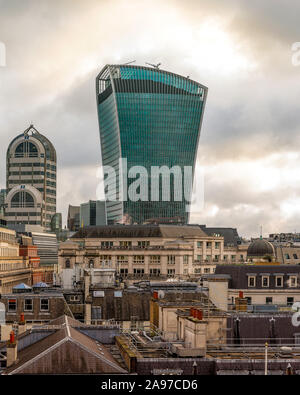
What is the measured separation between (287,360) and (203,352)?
4.82m

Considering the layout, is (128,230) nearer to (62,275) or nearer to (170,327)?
(62,275)

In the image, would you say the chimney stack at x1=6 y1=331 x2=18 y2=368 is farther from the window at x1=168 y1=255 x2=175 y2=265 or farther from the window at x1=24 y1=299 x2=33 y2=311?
the window at x1=168 y1=255 x2=175 y2=265

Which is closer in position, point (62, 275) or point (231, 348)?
point (231, 348)

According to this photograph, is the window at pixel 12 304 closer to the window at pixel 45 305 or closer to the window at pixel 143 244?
the window at pixel 45 305

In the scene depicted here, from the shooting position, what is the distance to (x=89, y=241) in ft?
639

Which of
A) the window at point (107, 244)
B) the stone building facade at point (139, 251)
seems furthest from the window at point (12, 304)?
the window at point (107, 244)

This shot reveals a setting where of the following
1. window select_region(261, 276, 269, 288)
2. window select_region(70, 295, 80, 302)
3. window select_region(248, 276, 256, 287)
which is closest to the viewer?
window select_region(70, 295, 80, 302)

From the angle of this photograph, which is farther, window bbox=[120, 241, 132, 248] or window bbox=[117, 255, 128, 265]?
window bbox=[120, 241, 132, 248]

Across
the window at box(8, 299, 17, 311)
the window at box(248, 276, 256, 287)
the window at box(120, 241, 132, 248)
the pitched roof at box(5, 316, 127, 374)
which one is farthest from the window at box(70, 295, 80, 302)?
the window at box(120, 241, 132, 248)

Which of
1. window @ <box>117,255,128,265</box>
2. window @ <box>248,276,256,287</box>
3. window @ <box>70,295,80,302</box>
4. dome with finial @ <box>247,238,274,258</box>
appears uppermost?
dome with finial @ <box>247,238,274,258</box>

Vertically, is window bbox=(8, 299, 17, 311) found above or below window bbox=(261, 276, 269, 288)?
below

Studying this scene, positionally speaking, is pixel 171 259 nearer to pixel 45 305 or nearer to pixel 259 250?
pixel 259 250

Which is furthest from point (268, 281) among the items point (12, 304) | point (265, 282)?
point (12, 304)
